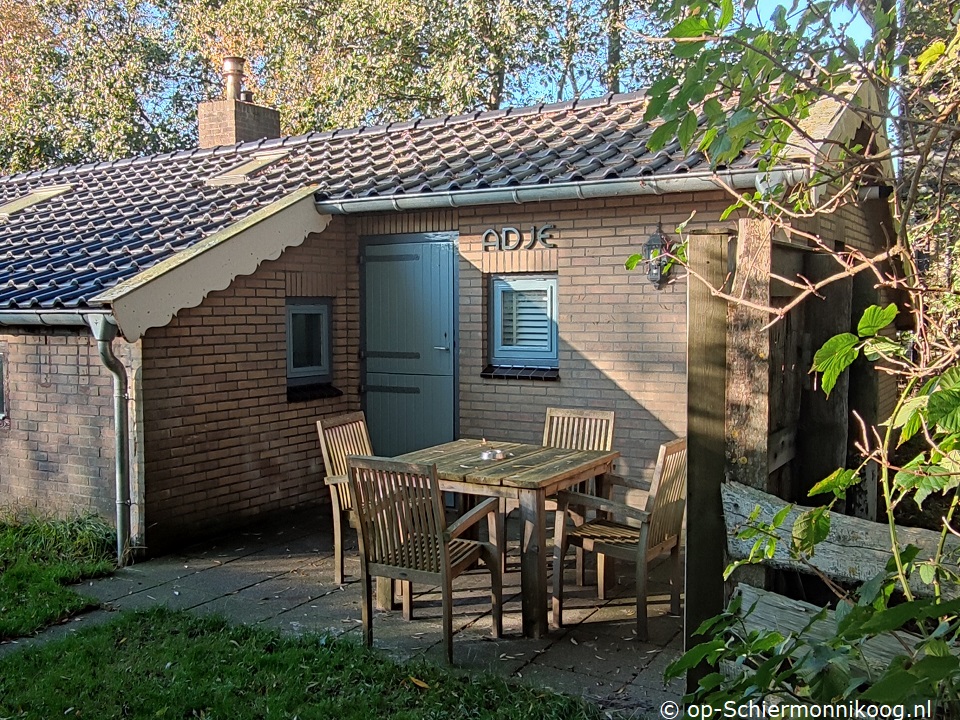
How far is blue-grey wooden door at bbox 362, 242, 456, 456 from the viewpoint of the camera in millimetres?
9398

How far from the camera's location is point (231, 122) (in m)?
14.3

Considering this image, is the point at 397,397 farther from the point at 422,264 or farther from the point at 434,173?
the point at 434,173

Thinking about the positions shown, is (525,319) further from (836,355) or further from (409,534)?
(836,355)

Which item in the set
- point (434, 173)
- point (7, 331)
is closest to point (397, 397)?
point (434, 173)

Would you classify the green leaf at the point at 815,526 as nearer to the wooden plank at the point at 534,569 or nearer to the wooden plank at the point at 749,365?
the wooden plank at the point at 749,365

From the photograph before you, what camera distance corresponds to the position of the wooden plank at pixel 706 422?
139 inches

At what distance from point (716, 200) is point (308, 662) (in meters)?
5.11

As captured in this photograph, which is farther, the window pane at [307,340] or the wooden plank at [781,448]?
the window pane at [307,340]

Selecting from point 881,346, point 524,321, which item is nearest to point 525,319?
point 524,321

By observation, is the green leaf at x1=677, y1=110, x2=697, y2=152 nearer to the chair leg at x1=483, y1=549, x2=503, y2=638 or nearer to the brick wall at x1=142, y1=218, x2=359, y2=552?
the chair leg at x1=483, y1=549, x2=503, y2=638

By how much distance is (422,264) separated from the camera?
949 cm

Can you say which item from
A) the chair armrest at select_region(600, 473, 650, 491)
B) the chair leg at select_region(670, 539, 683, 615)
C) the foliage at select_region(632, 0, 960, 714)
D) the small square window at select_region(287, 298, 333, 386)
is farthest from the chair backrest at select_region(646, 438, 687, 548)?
the small square window at select_region(287, 298, 333, 386)

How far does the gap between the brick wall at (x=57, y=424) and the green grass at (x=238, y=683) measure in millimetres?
2490

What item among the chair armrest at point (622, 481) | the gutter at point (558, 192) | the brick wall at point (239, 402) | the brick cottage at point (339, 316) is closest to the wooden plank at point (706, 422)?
the chair armrest at point (622, 481)
